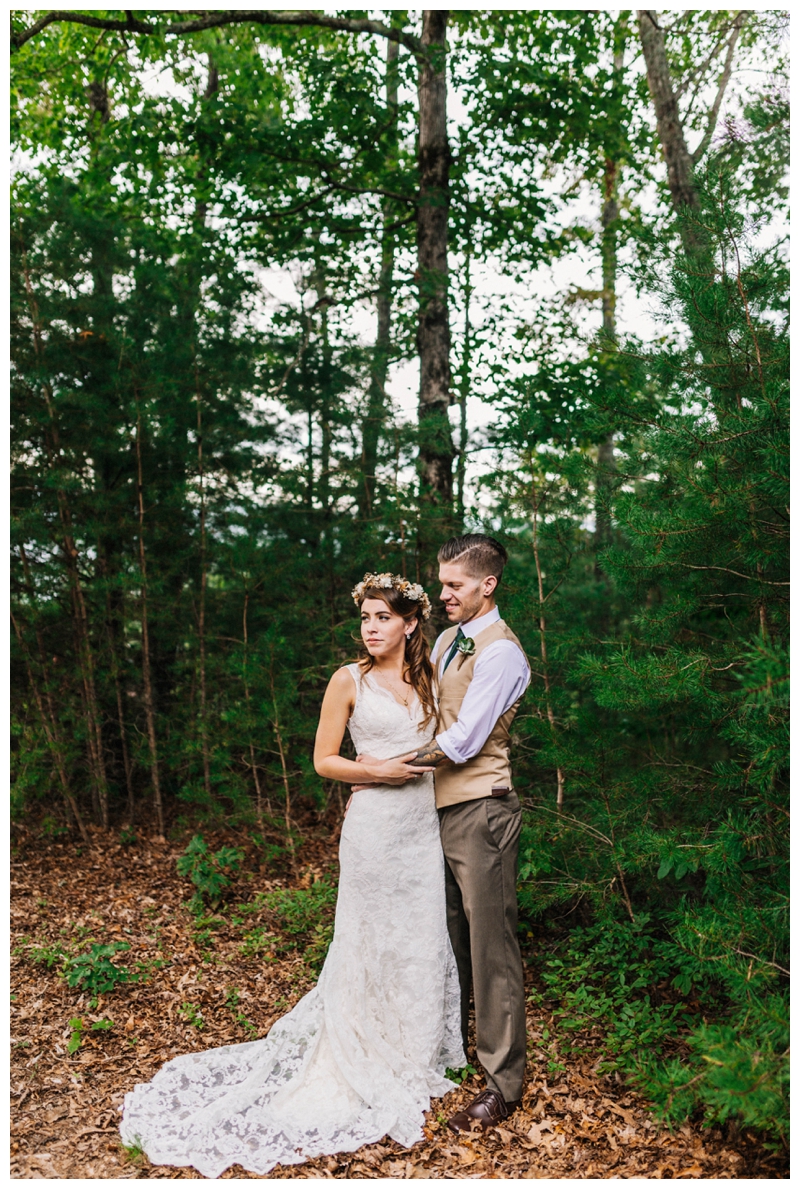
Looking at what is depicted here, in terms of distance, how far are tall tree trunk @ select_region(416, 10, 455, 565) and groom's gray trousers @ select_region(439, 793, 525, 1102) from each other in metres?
3.48

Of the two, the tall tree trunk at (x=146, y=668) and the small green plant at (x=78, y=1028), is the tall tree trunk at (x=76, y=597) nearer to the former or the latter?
the tall tree trunk at (x=146, y=668)

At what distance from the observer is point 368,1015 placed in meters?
3.26

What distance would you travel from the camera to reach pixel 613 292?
42.9 ft

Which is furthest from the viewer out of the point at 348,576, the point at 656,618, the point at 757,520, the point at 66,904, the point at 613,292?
the point at 613,292

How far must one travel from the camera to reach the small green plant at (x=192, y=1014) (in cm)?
396

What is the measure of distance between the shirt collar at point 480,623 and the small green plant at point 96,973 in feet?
9.48

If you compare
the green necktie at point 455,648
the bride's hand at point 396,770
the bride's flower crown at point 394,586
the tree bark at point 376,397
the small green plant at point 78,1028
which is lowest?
the small green plant at point 78,1028

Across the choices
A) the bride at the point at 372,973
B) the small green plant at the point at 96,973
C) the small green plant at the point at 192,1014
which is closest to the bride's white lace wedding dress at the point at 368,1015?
the bride at the point at 372,973

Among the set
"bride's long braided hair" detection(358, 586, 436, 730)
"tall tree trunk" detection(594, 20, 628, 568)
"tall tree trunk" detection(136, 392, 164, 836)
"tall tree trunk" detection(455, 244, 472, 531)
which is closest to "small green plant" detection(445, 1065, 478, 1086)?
"bride's long braided hair" detection(358, 586, 436, 730)

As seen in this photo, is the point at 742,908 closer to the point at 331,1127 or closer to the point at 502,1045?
the point at 502,1045

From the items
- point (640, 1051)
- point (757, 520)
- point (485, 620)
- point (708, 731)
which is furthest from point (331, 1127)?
point (757, 520)

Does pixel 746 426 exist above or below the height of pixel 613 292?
below

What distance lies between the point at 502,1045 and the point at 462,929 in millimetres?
480

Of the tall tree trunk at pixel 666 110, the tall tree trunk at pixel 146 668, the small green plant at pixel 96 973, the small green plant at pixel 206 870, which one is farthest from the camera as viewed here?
the tall tree trunk at pixel 146 668
